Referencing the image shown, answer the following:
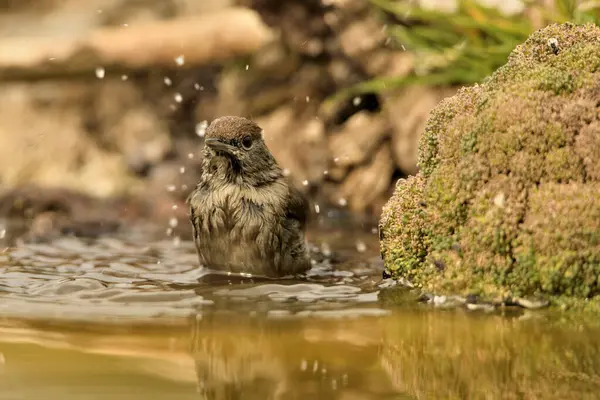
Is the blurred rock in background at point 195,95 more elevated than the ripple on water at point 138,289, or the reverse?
the blurred rock in background at point 195,95

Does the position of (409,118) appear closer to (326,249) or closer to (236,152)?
(326,249)

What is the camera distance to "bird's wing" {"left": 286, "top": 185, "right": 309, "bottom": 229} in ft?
20.1

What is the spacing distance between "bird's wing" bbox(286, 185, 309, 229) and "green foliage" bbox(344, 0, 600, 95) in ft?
6.92

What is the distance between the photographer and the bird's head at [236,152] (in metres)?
6.00

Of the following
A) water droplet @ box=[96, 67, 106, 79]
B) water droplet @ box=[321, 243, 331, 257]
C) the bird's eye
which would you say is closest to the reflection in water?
the bird's eye

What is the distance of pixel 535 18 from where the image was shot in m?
7.70

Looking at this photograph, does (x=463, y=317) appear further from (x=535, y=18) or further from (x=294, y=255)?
(x=535, y=18)

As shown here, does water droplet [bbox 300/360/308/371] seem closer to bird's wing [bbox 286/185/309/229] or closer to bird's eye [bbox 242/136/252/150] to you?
bird's wing [bbox 286/185/309/229]

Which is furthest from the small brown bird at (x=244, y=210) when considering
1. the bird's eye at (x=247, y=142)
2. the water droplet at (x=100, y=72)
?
the water droplet at (x=100, y=72)

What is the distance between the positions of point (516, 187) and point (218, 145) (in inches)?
78.6

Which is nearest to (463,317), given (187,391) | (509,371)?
(509,371)

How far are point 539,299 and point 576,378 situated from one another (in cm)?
133

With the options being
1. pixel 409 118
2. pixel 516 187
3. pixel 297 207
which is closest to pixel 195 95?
pixel 409 118

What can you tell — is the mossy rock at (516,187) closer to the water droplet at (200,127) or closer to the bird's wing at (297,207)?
the bird's wing at (297,207)
